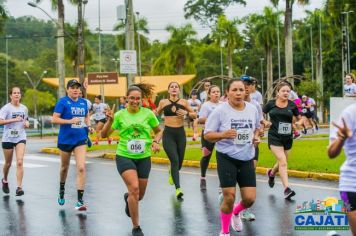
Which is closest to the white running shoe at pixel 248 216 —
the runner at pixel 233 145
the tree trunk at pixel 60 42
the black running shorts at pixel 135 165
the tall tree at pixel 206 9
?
the runner at pixel 233 145

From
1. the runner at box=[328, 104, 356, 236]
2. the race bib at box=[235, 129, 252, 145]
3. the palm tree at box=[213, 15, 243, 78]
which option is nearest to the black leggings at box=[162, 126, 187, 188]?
the race bib at box=[235, 129, 252, 145]

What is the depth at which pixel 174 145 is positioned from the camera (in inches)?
462

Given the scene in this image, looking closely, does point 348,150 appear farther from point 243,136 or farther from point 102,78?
point 102,78

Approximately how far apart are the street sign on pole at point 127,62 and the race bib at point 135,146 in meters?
13.8

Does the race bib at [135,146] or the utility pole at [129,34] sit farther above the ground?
the utility pole at [129,34]

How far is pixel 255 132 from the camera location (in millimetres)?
8266

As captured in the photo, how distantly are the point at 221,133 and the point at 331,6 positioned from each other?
156 ft

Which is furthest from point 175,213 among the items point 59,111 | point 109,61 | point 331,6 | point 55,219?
point 109,61

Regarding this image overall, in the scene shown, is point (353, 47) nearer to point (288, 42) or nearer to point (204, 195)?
point (288, 42)

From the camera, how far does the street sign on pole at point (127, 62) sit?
72.7ft

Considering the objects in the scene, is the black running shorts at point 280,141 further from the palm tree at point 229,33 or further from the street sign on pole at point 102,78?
the palm tree at point 229,33

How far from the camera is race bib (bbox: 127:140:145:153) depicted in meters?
8.39

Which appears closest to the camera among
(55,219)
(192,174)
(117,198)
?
(55,219)

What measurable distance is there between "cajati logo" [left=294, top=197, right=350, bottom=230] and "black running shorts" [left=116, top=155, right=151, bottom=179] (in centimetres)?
191
